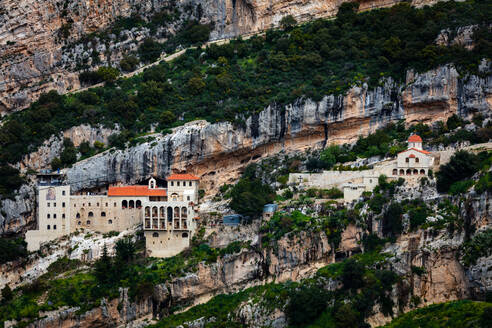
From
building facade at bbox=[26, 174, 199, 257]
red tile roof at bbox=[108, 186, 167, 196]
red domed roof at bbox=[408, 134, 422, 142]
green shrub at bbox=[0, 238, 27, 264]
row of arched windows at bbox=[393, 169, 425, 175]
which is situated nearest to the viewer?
row of arched windows at bbox=[393, 169, 425, 175]

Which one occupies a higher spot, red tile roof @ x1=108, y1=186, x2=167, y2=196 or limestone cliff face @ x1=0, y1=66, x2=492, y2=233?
limestone cliff face @ x1=0, y1=66, x2=492, y2=233

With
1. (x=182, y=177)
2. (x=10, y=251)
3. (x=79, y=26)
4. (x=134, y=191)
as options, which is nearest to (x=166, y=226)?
(x=134, y=191)

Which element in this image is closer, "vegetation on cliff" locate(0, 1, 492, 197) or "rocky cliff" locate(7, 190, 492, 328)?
"rocky cliff" locate(7, 190, 492, 328)

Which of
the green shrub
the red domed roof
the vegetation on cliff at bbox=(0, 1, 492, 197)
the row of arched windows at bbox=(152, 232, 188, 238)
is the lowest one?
the green shrub

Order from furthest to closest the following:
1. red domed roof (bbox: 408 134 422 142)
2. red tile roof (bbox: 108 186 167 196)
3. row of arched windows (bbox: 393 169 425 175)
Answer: red tile roof (bbox: 108 186 167 196) < red domed roof (bbox: 408 134 422 142) < row of arched windows (bbox: 393 169 425 175)

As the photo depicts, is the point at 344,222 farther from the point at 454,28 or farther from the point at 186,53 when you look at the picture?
the point at 186,53

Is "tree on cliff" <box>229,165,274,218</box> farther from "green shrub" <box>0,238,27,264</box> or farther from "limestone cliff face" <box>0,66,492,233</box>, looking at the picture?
"green shrub" <box>0,238,27,264</box>

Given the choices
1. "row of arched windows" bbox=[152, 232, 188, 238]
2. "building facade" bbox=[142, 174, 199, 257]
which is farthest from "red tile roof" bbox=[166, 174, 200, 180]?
"row of arched windows" bbox=[152, 232, 188, 238]
